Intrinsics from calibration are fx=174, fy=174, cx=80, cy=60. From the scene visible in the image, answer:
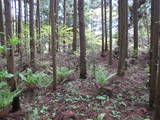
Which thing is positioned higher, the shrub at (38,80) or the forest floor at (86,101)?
the shrub at (38,80)

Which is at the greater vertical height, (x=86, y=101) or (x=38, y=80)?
(x=38, y=80)

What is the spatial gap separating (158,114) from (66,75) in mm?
5385

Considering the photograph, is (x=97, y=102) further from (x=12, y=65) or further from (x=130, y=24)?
(x=130, y=24)

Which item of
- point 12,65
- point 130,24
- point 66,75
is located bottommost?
point 66,75

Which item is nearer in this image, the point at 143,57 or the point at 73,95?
the point at 73,95

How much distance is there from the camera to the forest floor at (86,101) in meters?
5.20

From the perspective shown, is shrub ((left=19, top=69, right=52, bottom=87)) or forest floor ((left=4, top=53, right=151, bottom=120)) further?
shrub ((left=19, top=69, right=52, bottom=87))

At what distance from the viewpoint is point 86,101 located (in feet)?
20.0

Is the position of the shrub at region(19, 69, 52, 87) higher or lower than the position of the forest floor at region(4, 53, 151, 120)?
higher

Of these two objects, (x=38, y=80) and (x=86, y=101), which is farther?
(x=38, y=80)

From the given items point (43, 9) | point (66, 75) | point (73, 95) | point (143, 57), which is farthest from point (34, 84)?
point (43, 9)

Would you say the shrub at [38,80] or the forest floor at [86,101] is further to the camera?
the shrub at [38,80]

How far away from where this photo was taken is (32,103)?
615 centimetres

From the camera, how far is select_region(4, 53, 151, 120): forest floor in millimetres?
5199
